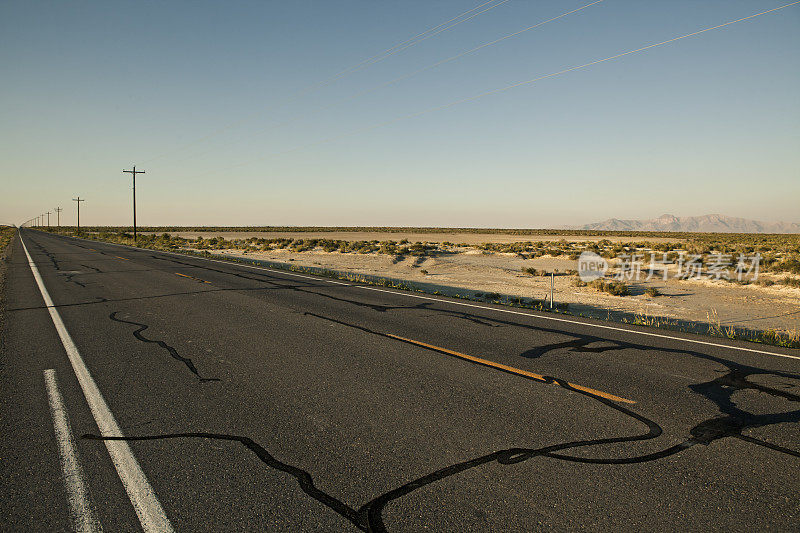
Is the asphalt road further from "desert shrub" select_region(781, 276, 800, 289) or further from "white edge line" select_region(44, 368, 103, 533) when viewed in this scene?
"desert shrub" select_region(781, 276, 800, 289)

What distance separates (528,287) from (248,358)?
1656 cm

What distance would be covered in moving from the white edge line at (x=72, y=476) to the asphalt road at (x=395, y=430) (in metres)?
0.02

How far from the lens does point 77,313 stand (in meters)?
10.6

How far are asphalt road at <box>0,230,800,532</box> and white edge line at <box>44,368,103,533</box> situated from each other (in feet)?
0.06

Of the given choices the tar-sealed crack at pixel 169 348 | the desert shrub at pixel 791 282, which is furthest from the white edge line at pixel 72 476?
the desert shrub at pixel 791 282

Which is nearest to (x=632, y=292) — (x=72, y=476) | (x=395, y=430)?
(x=395, y=430)

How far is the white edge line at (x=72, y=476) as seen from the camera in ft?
10.1

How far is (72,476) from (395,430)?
2.65 m

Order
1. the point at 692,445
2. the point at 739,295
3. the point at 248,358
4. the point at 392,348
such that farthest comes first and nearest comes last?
the point at 739,295
the point at 392,348
the point at 248,358
the point at 692,445

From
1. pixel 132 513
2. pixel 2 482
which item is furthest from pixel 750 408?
pixel 2 482

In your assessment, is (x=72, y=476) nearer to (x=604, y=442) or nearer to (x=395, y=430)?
(x=395, y=430)

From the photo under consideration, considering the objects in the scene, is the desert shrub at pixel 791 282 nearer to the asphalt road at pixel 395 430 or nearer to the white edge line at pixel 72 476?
the asphalt road at pixel 395 430

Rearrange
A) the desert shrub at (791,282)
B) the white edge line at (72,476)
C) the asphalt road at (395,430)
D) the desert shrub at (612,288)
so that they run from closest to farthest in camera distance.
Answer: the white edge line at (72,476) < the asphalt road at (395,430) < the desert shrub at (791,282) < the desert shrub at (612,288)

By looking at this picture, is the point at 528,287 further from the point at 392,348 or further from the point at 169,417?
the point at 169,417
